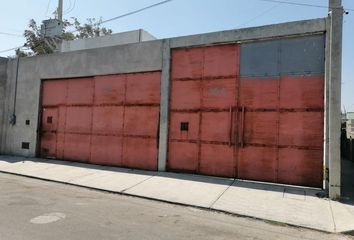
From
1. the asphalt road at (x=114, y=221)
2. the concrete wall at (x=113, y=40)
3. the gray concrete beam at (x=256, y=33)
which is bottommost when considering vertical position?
the asphalt road at (x=114, y=221)

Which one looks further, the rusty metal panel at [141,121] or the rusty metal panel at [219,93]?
the rusty metal panel at [141,121]

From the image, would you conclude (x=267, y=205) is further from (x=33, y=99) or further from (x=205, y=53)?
(x=33, y=99)

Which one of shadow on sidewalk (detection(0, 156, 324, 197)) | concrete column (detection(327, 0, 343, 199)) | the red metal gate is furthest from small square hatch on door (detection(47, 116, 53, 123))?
concrete column (detection(327, 0, 343, 199))

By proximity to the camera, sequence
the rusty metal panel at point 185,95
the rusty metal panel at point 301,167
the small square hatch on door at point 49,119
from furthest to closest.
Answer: the small square hatch on door at point 49,119 < the rusty metal panel at point 185,95 < the rusty metal panel at point 301,167

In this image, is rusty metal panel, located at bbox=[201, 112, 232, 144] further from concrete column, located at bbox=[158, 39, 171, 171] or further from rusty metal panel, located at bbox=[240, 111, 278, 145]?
concrete column, located at bbox=[158, 39, 171, 171]

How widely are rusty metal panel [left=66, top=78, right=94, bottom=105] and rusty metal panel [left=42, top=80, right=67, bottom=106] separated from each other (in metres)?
0.41

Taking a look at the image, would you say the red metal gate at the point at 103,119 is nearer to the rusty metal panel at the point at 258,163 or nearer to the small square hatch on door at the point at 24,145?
the small square hatch on door at the point at 24,145

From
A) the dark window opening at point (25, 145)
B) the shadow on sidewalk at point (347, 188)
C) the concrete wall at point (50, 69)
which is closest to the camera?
the shadow on sidewalk at point (347, 188)

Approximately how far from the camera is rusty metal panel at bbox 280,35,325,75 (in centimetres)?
1045

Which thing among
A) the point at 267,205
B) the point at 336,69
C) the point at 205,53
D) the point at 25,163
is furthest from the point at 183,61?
the point at 25,163

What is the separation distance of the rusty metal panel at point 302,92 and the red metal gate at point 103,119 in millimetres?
4746

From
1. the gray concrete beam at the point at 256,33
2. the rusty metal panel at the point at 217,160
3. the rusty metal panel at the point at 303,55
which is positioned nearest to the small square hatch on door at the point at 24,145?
the gray concrete beam at the point at 256,33

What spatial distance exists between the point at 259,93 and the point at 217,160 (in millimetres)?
2689

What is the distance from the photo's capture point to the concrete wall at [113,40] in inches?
669
